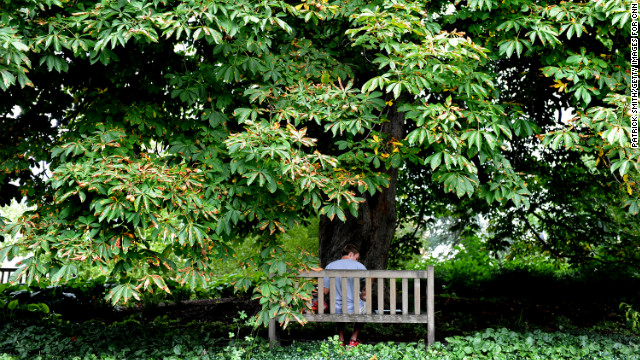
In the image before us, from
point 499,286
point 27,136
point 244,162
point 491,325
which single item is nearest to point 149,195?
point 244,162

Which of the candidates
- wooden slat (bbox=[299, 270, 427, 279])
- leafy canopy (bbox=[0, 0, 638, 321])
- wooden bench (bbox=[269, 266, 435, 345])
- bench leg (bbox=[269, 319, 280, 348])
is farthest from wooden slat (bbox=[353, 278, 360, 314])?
leafy canopy (bbox=[0, 0, 638, 321])

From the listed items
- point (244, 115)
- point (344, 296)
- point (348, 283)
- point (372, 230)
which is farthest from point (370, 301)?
point (244, 115)

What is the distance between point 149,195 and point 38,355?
3.07 m

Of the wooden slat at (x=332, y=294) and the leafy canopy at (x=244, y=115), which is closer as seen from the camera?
the leafy canopy at (x=244, y=115)

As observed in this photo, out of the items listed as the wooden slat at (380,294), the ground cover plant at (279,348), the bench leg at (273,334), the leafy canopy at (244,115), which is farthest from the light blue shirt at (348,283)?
the leafy canopy at (244,115)

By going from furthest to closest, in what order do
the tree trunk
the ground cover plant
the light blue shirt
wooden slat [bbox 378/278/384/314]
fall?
the tree trunk < the light blue shirt < wooden slat [bbox 378/278/384/314] < the ground cover plant

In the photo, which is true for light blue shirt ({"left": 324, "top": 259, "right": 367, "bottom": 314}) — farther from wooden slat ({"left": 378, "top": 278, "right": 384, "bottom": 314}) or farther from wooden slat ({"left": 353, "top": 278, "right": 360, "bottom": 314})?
wooden slat ({"left": 378, "top": 278, "right": 384, "bottom": 314})

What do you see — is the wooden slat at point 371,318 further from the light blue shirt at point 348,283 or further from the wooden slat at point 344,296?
the light blue shirt at point 348,283

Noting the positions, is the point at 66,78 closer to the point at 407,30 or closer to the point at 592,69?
the point at 407,30

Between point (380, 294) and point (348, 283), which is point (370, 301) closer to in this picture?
point (380, 294)

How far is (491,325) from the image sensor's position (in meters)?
8.16

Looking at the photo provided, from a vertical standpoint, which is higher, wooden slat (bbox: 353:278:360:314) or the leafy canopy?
the leafy canopy

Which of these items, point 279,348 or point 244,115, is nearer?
point 244,115

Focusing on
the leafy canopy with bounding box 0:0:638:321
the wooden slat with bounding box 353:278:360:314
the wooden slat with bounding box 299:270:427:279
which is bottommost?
the wooden slat with bounding box 353:278:360:314
